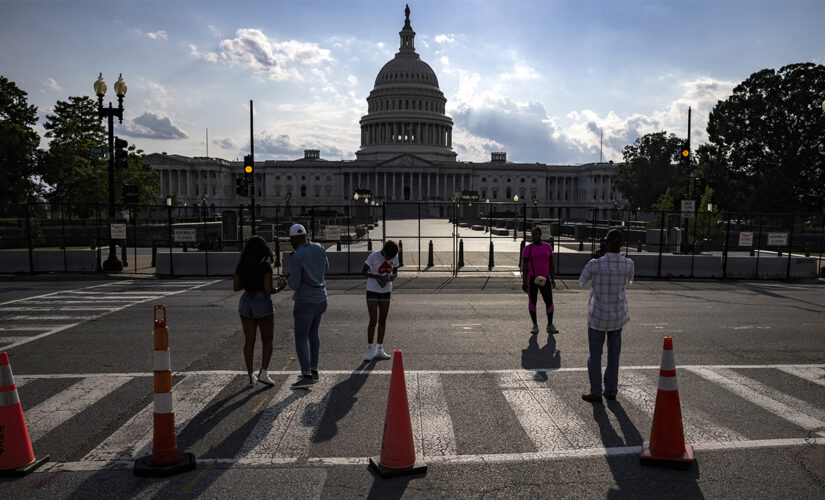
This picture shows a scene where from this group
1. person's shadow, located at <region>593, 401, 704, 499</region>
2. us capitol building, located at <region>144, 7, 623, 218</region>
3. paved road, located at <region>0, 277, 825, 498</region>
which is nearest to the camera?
person's shadow, located at <region>593, 401, 704, 499</region>

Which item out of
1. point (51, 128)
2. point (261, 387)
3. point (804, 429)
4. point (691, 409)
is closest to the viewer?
point (804, 429)

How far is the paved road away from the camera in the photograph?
5.07 metres

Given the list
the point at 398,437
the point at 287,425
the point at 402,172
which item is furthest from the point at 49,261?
the point at 402,172

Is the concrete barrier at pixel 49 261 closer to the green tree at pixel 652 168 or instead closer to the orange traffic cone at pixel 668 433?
the orange traffic cone at pixel 668 433

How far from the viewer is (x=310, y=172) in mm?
140750

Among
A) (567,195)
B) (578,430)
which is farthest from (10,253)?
(567,195)

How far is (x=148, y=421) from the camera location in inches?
256

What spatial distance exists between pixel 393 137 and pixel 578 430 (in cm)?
14349

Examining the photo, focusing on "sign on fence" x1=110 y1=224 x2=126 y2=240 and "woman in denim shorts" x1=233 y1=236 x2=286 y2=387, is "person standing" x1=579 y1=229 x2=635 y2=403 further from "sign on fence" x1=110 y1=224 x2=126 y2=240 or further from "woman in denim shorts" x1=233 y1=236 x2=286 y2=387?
"sign on fence" x1=110 y1=224 x2=126 y2=240

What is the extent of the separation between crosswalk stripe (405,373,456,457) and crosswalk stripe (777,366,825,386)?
525 cm

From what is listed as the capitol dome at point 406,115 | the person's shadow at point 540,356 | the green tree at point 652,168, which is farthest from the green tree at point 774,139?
the capitol dome at point 406,115

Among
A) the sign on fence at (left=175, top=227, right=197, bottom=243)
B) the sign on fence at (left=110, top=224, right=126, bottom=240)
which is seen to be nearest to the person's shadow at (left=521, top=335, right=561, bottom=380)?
the sign on fence at (left=175, top=227, right=197, bottom=243)

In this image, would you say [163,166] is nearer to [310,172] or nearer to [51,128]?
[310,172]

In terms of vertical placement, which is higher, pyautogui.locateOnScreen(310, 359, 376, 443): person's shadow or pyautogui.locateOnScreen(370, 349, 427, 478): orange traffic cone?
pyautogui.locateOnScreen(370, 349, 427, 478): orange traffic cone
